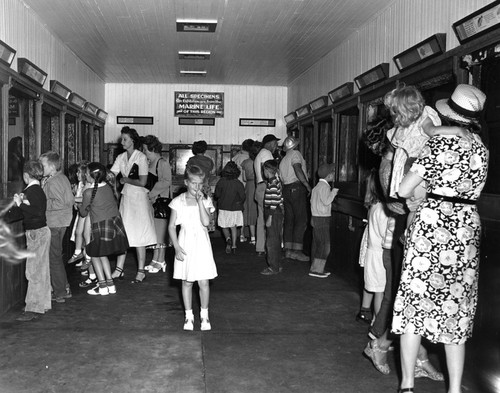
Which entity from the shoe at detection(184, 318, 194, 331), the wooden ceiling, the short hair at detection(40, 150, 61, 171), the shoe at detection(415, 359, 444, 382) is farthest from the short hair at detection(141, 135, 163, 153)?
the shoe at detection(415, 359, 444, 382)

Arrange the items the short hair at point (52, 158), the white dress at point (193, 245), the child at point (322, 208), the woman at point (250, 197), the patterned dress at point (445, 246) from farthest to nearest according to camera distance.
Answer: the woman at point (250, 197)
the child at point (322, 208)
the short hair at point (52, 158)
the white dress at point (193, 245)
the patterned dress at point (445, 246)

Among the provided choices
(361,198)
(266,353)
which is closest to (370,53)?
(361,198)

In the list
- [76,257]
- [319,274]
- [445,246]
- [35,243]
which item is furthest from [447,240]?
[76,257]

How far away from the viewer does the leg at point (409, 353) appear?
3.17 meters

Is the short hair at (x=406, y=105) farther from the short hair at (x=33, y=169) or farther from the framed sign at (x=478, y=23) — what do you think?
the short hair at (x=33, y=169)

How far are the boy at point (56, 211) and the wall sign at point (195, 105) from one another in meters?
6.78

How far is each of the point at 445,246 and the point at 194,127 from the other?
967 centimetres

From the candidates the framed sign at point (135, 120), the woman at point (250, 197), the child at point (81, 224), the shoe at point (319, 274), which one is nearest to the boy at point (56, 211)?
the child at point (81, 224)

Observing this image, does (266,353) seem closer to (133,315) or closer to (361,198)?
(133,315)

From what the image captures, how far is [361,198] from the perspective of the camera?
692cm

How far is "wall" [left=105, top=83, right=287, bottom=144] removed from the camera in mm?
12188

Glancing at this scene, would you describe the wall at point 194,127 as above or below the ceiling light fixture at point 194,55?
below

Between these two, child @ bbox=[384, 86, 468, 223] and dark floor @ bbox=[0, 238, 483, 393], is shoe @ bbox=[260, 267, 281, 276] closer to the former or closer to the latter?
dark floor @ bbox=[0, 238, 483, 393]

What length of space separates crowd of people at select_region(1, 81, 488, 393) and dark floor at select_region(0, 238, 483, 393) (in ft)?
0.72
